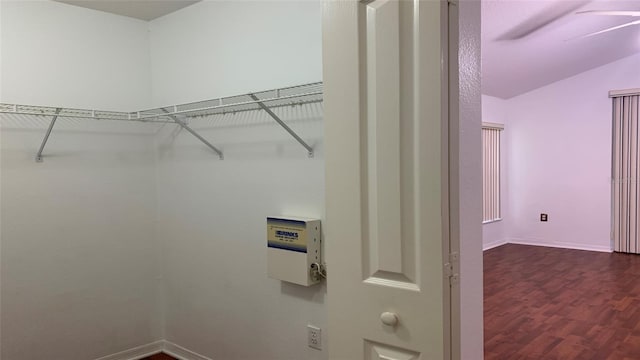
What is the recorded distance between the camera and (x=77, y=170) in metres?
2.78

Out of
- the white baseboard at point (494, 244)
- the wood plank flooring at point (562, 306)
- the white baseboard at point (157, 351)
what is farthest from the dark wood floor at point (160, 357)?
the white baseboard at point (494, 244)

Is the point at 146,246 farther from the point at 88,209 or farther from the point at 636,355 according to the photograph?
the point at 636,355

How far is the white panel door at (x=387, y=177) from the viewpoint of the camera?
121cm

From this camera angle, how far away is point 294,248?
2.20 meters

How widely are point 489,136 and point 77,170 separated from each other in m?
5.83

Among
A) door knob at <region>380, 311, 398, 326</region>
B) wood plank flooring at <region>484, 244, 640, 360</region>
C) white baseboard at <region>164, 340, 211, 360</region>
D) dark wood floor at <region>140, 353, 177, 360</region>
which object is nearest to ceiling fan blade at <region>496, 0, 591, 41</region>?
wood plank flooring at <region>484, 244, 640, 360</region>

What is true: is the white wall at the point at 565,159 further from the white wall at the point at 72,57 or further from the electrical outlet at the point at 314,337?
the white wall at the point at 72,57

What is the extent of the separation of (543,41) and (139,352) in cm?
480

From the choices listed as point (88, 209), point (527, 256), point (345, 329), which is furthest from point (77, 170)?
point (527, 256)

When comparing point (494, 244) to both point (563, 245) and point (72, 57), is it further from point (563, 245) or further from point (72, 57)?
point (72, 57)

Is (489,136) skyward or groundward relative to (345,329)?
skyward

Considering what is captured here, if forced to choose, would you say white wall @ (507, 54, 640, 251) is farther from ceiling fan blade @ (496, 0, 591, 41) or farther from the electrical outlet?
the electrical outlet

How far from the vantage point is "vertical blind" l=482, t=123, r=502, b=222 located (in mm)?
6902

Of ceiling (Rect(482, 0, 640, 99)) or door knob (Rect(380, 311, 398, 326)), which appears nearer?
door knob (Rect(380, 311, 398, 326))
